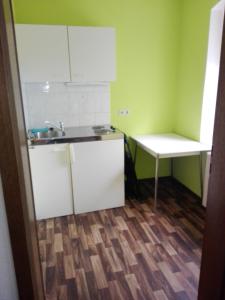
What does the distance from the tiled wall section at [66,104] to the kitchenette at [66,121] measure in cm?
1

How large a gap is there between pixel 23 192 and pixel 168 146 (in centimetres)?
216

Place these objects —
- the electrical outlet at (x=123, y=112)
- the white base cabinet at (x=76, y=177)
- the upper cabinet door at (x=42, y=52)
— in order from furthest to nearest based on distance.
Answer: the electrical outlet at (x=123, y=112) < the white base cabinet at (x=76, y=177) < the upper cabinet door at (x=42, y=52)

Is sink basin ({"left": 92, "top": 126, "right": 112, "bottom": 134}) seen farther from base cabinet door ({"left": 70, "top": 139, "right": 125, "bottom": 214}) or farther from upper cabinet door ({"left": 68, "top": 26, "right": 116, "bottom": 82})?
upper cabinet door ({"left": 68, "top": 26, "right": 116, "bottom": 82})

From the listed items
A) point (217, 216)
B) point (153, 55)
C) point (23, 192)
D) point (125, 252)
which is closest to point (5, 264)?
point (23, 192)

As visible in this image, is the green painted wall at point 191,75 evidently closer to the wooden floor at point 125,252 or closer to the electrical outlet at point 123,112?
the wooden floor at point 125,252

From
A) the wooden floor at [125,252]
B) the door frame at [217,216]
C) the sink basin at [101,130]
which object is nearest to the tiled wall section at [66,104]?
the sink basin at [101,130]

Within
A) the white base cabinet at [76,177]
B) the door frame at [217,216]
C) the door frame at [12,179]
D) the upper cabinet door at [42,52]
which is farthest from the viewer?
the white base cabinet at [76,177]

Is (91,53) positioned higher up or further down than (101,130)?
higher up

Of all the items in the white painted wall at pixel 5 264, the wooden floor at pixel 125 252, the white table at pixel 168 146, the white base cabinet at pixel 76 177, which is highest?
the white painted wall at pixel 5 264

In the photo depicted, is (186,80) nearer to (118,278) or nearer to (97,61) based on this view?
(97,61)

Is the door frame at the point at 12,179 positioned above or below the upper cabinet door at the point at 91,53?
below

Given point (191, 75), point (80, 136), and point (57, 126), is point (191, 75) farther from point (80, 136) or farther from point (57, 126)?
point (57, 126)

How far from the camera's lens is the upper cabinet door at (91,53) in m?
2.50

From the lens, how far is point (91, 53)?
2562 millimetres
